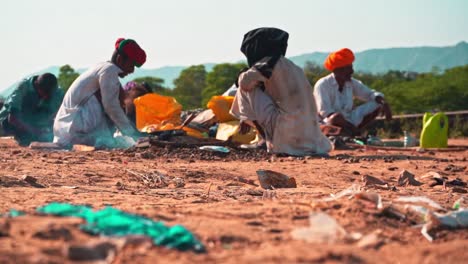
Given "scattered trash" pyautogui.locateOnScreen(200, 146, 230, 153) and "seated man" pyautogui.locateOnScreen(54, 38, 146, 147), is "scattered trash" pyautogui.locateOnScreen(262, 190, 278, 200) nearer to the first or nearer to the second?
"scattered trash" pyautogui.locateOnScreen(200, 146, 230, 153)

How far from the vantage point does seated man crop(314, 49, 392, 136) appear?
10.4m

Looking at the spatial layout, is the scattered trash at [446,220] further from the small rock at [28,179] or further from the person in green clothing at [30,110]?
the person in green clothing at [30,110]

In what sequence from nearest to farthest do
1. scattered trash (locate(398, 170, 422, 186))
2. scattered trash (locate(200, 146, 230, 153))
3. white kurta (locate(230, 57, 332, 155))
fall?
1. scattered trash (locate(398, 170, 422, 186))
2. white kurta (locate(230, 57, 332, 155))
3. scattered trash (locate(200, 146, 230, 153))

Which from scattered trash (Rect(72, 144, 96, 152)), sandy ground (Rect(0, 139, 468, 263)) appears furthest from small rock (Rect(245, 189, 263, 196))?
scattered trash (Rect(72, 144, 96, 152))

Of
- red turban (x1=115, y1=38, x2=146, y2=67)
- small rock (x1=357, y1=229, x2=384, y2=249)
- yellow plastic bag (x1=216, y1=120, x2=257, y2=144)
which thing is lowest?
yellow plastic bag (x1=216, y1=120, x2=257, y2=144)

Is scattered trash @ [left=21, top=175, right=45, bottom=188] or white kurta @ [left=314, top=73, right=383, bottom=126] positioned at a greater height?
scattered trash @ [left=21, top=175, right=45, bottom=188]

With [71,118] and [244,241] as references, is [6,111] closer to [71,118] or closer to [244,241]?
[71,118]

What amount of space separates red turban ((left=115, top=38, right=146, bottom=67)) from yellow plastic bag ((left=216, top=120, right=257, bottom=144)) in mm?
1474

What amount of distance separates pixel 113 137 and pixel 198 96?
613 inches

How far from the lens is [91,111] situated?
907cm

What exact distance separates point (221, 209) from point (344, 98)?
7291mm

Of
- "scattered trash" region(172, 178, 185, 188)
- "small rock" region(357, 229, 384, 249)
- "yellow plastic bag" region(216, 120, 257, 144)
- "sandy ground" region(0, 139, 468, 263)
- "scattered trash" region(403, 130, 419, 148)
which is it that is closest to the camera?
"sandy ground" region(0, 139, 468, 263)

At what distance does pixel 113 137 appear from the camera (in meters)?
9.20

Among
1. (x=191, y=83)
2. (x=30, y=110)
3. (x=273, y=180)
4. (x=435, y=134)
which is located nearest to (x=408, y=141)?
(x=435, y=134)
